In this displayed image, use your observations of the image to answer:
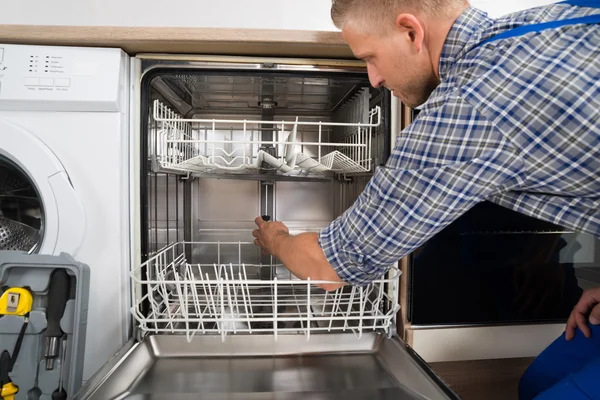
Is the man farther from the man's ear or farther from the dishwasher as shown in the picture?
the dishwasher

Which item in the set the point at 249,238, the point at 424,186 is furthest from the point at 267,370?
the point at 249,238

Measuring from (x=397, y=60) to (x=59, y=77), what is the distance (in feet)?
2.48

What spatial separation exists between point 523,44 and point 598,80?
0.36ft

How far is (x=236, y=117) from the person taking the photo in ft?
5.03

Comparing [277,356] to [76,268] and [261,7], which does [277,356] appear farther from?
[261,7]

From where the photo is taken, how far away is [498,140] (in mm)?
577

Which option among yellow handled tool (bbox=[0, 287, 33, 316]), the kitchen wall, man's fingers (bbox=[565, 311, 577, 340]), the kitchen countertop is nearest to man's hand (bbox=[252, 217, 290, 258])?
the kitchen countertop

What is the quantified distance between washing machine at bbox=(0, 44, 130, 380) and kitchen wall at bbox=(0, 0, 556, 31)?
0.89 meters

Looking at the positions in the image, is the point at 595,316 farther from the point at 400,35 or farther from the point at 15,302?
the point at 15,302

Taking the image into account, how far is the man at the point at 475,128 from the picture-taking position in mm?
561

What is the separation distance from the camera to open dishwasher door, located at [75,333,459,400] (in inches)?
30.3

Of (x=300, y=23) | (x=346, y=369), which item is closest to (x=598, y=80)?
(x=346, y=369)

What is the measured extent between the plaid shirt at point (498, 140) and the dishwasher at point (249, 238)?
26 cm

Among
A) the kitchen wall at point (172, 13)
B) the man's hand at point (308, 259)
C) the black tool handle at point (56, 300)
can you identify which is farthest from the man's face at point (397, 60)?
the kitchen wall at point (172, 13)
